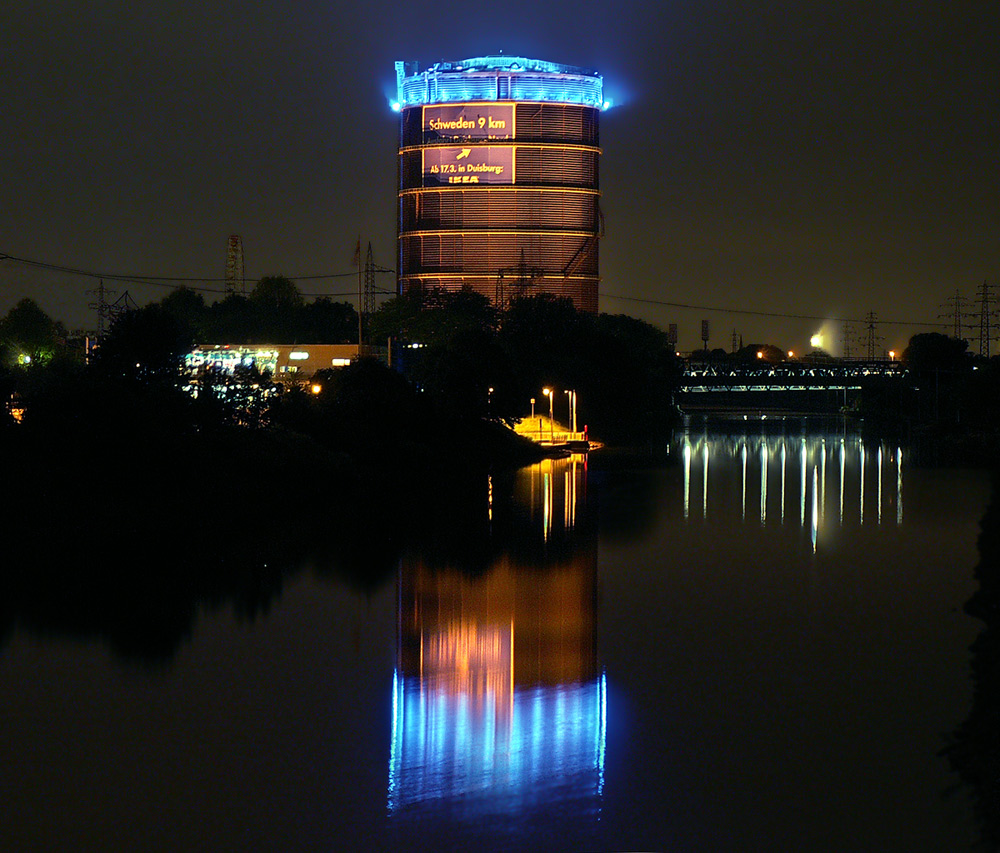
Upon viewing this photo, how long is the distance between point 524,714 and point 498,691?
1.21 metres

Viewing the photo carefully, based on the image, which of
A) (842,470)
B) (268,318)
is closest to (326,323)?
(268,318)

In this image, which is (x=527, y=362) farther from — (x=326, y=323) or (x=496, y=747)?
(x=496, y=747)

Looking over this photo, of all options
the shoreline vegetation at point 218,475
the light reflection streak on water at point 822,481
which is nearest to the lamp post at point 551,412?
the shoreline vegetation at point 218,475

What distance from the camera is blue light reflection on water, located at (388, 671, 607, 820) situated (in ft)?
44.3

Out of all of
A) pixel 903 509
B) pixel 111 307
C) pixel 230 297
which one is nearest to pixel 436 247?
pixel 230 297

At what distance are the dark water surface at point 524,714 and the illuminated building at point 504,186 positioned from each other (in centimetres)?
9245

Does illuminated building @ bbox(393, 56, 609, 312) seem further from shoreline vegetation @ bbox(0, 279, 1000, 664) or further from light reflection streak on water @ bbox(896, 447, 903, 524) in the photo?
light reflection streak on water @ bbox(896, 447, 903, 524)

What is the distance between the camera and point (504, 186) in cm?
12119

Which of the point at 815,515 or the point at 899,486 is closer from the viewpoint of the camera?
the point at 815,515

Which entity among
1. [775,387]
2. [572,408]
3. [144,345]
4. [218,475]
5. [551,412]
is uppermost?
[775,387]

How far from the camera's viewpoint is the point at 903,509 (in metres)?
42.2

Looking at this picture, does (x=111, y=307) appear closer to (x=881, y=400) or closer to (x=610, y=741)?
(x=881, y=400)

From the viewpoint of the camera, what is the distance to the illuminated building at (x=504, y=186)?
121188 mm

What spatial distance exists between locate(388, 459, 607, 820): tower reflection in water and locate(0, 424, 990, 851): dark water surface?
5cm
